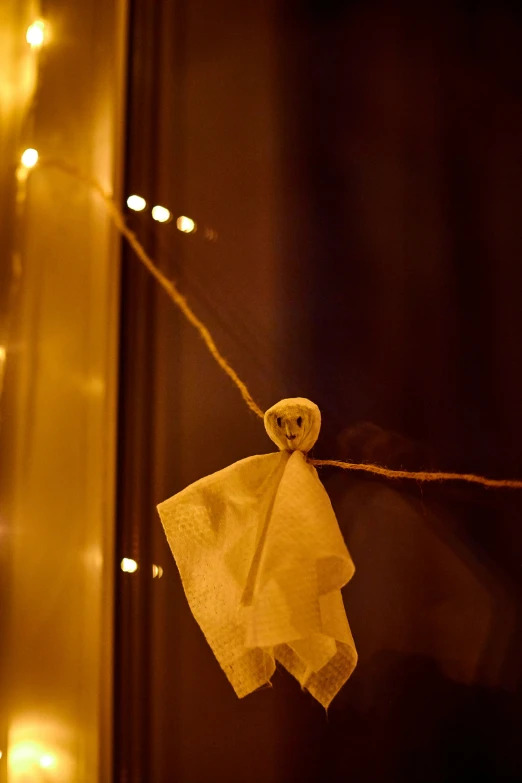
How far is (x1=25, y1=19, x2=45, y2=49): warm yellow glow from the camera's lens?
33.2 inches

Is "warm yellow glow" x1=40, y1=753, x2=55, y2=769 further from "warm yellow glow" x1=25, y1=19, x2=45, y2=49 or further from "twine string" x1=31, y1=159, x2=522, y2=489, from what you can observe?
"warm yellow glow" x1=25, y1=19, x2=45, y2=49

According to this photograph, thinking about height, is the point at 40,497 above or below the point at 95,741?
above

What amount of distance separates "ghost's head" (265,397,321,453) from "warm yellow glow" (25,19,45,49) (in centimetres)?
68

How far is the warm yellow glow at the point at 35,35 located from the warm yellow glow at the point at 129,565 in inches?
28.8

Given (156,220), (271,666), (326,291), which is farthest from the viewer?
(156,220)

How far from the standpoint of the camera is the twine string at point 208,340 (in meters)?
0.59

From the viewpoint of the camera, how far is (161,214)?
768mm

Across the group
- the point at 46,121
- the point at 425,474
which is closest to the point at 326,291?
the point at 425,474

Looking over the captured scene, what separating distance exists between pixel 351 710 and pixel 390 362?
37cm

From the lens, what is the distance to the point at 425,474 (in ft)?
1.98

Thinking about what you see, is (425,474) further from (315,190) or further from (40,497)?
(40,497)

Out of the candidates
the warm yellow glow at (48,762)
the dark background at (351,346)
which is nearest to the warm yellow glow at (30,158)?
the dark background at (351,346)

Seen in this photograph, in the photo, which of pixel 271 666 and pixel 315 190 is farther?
pixel 315 190

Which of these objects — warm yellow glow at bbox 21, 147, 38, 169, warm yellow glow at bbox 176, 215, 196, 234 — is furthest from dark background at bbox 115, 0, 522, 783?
warm yellow glow at bbox 21, 147, 38, 169
